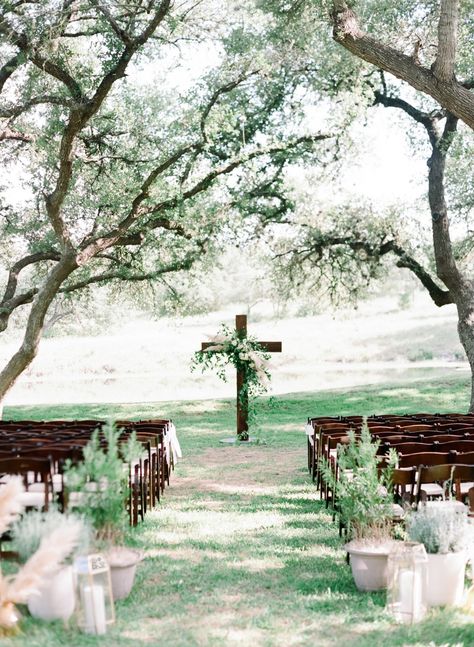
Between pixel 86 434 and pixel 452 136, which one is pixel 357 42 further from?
pixel 452 136

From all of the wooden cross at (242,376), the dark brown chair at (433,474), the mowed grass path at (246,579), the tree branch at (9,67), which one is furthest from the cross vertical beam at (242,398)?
the dark brown chair at (433,474)

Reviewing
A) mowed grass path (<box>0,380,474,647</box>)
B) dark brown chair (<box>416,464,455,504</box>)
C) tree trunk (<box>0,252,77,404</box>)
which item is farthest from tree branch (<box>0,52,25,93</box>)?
dark brown chair (<box>416,464,455,504</box>)

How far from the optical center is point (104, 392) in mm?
33750

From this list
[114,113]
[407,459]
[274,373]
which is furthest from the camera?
[274,373]

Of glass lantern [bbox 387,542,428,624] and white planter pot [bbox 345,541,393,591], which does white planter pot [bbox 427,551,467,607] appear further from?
white planter pot [bbox 345,541,393,591]

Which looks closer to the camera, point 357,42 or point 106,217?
point 357,42

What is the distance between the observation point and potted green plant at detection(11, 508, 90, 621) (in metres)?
5.02

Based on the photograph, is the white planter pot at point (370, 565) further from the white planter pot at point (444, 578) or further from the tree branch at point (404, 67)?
the tree branch at point (404, 67)

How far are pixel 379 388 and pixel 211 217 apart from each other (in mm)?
12228

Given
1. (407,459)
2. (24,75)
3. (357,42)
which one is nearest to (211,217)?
(24,75)

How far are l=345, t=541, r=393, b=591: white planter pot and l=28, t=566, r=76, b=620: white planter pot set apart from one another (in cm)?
215

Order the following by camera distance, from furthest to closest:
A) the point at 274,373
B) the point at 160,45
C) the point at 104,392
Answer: the point at 274,373 → the point at 104,392 → the point at 160,45

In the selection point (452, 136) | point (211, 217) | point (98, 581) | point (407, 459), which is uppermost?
point (452, 136)

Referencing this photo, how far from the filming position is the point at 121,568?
5.66 meters
